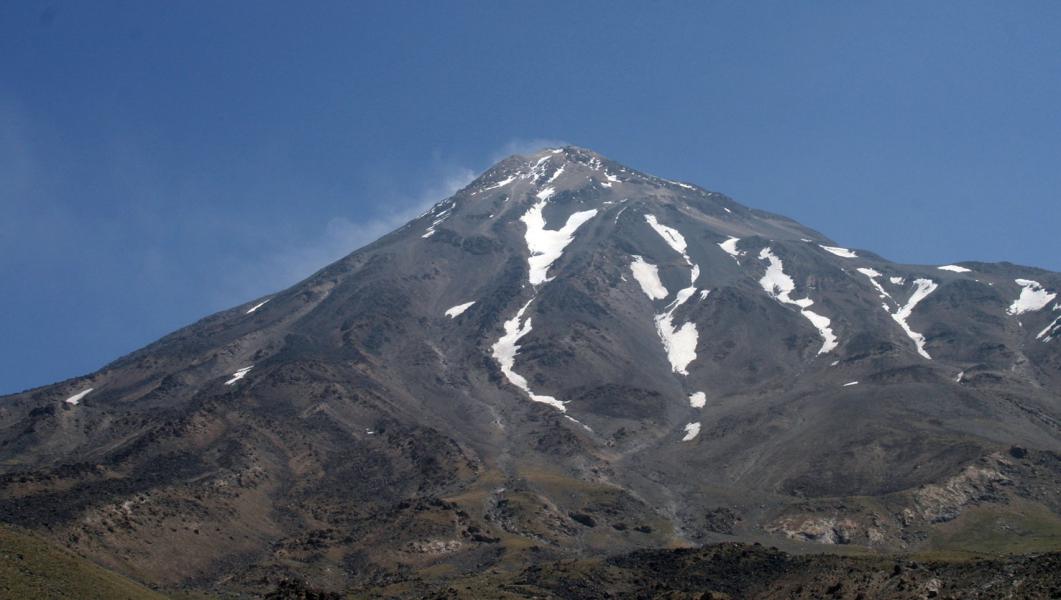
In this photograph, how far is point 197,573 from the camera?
132375 millimetres

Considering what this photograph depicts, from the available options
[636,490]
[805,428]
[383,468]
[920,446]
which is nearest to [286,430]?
[383,468]

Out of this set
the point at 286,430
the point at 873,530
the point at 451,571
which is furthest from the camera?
the point at 286,430

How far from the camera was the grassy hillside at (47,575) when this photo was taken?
244 ft

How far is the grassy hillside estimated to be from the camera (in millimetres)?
74438

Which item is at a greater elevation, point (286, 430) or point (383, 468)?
point (286, 430)

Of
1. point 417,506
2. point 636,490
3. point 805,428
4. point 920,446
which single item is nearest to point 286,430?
point 417,506

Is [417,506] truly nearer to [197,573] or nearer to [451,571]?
[451,571]

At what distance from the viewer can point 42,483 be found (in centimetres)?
14662

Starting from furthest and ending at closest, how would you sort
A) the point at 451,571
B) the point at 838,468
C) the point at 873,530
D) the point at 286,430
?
the point at 286,430
the point at 838,468
the point at 873,530
the point at 451,571

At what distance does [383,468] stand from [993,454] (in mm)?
107576

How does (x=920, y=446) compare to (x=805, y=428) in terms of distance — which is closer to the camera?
(x=920, y=446)

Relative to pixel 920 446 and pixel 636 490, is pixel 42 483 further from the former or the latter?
pixel 920 446

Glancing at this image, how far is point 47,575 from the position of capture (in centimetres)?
7856

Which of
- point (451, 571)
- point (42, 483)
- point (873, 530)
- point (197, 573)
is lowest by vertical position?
point (873, 530)
